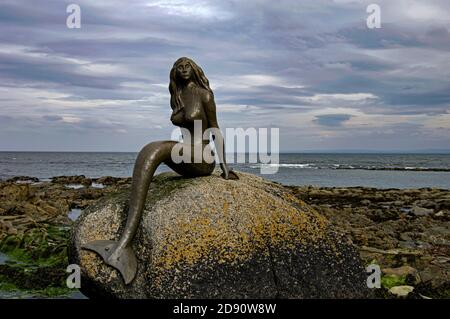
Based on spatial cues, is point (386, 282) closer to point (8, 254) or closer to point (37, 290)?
point (37, 290)

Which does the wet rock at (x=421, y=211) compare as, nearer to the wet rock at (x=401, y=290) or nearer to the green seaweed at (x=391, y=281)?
the green seaweed at (x=391, y=281)

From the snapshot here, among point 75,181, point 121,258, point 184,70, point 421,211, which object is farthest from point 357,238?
point 75,181

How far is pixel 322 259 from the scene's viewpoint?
7.52 m

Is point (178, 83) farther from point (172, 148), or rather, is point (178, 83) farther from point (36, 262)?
point (36, 262)

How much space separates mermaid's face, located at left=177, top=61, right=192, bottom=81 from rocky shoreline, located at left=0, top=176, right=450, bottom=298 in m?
2.21

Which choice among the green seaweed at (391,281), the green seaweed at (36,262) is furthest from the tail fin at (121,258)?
the green seaweed at (391,281)

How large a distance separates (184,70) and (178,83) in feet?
0.83

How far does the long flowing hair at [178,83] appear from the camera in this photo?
8.27m

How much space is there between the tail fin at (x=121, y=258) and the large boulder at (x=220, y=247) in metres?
0.09

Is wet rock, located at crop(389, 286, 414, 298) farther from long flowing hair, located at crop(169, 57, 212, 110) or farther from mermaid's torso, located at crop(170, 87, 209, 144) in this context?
long flowing hair, located at crop(169, 57, 212, 110)

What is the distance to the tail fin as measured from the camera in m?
6.97

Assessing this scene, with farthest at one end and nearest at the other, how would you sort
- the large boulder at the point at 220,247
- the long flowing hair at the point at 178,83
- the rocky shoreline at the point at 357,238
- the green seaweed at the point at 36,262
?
the rocky shoreline at the point at 357,238
the green seaweed at the point at 36,262
the long flowing hair at the point at 178,83
the large boulder at the point at 220,247

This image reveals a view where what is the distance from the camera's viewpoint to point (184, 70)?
820cm

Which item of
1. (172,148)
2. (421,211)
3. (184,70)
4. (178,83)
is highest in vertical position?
(184,70)
